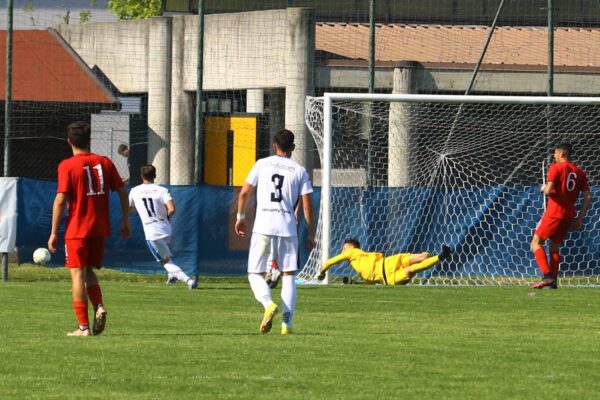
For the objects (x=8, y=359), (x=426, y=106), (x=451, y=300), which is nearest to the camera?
(x=8, y=359)

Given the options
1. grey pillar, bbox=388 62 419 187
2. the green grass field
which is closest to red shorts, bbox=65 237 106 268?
the green grass field

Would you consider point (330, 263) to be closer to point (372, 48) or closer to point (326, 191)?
point (326, 191)

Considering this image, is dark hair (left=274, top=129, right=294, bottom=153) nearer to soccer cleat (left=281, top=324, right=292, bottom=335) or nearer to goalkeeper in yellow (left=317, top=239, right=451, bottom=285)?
soccer cleat (left=281, top=324, right=292, bottom=335)

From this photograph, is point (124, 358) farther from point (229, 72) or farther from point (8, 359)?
point (229, 72)

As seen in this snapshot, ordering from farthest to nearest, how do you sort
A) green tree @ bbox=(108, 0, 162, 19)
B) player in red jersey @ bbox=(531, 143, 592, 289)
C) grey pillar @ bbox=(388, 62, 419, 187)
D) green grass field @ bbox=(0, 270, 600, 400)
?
green tree @ bbox=(108, 0, 162, 19) → grey pillar @ bbox=(388, 62, 419, 187) → player in red jersey @ bbox=(531, 143, 592, 289) → green grass field @ bbox=(0, 270, 600, 400)

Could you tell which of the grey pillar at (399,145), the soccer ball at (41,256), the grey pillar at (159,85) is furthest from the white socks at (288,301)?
the grey pillar at (159,85)

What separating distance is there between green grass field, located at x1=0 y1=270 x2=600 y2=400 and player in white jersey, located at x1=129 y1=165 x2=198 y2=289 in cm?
259

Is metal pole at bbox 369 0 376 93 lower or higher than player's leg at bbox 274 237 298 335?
higher

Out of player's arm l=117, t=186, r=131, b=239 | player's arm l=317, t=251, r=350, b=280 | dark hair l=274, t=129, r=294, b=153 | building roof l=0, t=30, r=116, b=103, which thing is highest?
building roof l=0, t=30, r=116, b=103

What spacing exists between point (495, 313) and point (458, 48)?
52.0 feet

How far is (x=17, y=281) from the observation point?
23.0m

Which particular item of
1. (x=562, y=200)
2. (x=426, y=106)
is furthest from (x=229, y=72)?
(x=562, y=200)

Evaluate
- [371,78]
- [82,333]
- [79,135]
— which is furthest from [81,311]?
Answer: [371,78]

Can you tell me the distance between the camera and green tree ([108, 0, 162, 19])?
174ft
